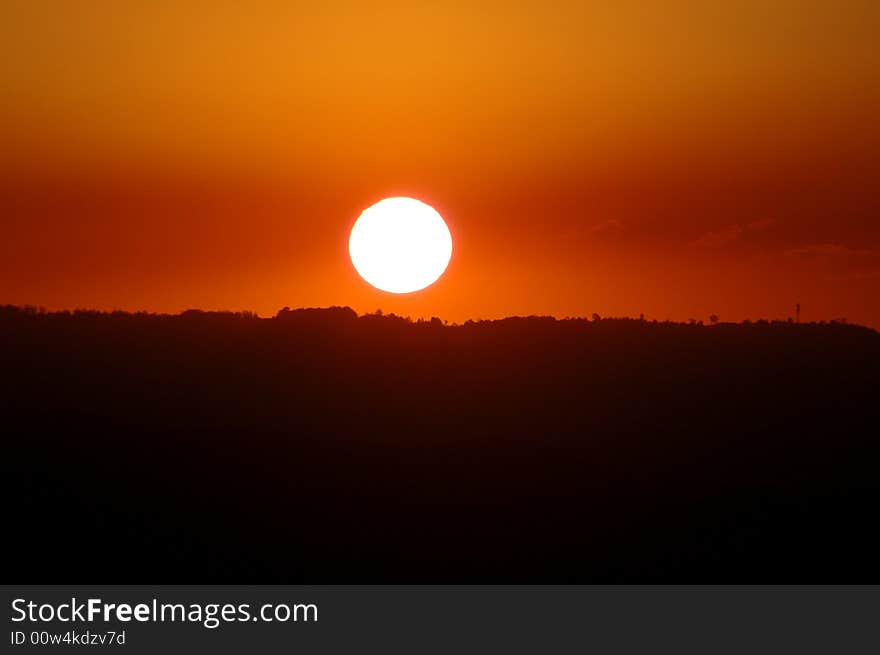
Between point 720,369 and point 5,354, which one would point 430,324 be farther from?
point 5,354

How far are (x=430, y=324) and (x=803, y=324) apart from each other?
12677mm

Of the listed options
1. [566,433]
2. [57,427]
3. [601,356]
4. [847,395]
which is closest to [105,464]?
[57,427]

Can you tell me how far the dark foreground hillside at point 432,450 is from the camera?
34.1m

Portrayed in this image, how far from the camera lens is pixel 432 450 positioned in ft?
126

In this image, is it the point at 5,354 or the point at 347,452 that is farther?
the point at 5,354

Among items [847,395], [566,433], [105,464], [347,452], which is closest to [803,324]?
[847,395]

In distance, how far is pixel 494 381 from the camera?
42.1 meters

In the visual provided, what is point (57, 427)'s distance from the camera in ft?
123

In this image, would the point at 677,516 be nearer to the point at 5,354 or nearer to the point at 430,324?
the point at 430,324

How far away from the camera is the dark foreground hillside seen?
34062 millimetres
